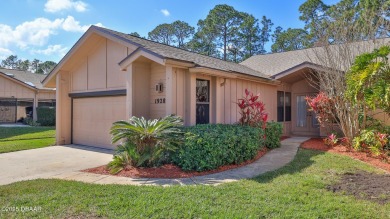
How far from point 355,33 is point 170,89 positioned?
23.6 feet

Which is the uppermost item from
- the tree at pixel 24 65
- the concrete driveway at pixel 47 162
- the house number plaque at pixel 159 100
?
the tree at pixel 24 65

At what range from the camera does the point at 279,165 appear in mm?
7133

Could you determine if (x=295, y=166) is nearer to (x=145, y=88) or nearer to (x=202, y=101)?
(x=202, y=101)

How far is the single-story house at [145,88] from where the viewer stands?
865 cm

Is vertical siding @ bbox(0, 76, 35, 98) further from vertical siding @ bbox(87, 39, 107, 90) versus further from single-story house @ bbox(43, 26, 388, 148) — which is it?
vertical siding @ bbox(87, 39, 107, 90)

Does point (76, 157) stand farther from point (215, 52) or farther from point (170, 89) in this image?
point (215, 52)

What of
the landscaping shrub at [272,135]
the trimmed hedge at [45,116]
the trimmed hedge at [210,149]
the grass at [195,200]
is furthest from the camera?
the trimmed hedge at [45,116]

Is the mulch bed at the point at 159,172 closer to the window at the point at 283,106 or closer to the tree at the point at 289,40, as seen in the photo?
the window at the point at 283,106

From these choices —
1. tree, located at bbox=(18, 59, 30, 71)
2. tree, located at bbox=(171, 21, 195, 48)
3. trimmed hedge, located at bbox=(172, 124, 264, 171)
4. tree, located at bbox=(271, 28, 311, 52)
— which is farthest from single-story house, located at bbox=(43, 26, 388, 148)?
tree, located at bbox=(18, 59, 30, 71)

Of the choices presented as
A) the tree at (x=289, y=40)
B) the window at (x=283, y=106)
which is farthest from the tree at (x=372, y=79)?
the tree at (x=289, y=40)

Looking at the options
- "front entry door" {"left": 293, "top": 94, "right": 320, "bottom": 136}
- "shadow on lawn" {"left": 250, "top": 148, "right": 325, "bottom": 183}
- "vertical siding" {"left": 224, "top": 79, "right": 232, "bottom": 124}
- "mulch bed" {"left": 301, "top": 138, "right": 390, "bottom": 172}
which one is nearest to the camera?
"shadow on lawn" {"left": 250, "top": 148, "right": 325, "bottom": 183}

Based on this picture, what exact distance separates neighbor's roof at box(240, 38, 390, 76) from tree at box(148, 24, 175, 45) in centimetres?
2788

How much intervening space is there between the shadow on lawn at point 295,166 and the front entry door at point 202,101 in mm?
3285

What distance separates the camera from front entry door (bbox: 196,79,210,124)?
9276 mm
